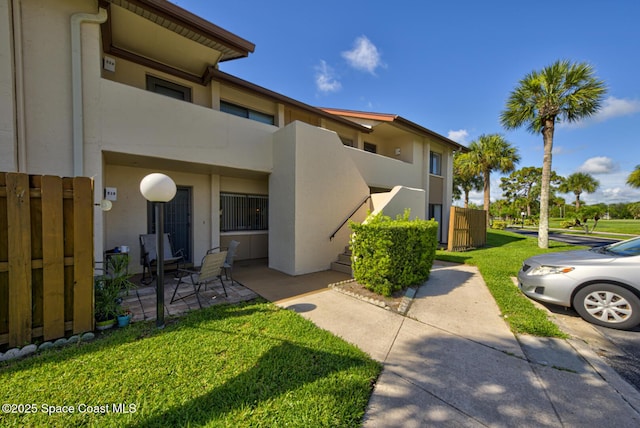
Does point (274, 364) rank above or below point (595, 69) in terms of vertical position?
below

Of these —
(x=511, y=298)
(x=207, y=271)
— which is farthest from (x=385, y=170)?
(x=207, y=271)

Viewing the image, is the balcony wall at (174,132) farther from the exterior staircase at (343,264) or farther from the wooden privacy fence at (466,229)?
the wooden privacy fence at (466,229)

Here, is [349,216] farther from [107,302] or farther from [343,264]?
[107,302]

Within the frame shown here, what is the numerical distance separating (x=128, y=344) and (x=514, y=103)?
16.0 m

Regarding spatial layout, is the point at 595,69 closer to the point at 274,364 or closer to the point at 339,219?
the point at 339,219

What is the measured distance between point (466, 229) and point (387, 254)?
852cm

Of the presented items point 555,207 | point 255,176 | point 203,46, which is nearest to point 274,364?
point 255,176

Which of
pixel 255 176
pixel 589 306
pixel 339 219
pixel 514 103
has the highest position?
pixel 514 103

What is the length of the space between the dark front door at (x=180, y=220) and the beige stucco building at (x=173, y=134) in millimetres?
40

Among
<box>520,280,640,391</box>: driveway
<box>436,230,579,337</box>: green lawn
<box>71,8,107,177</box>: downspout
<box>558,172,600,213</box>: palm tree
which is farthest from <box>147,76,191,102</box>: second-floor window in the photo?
<box>558,172,600,213</box>: palm tree

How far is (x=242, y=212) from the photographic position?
352 inches

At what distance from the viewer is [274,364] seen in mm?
2818

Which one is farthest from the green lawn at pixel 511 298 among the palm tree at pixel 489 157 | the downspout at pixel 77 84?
the palm tree at pixel 489 157

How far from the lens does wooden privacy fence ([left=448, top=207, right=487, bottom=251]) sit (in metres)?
10.8
